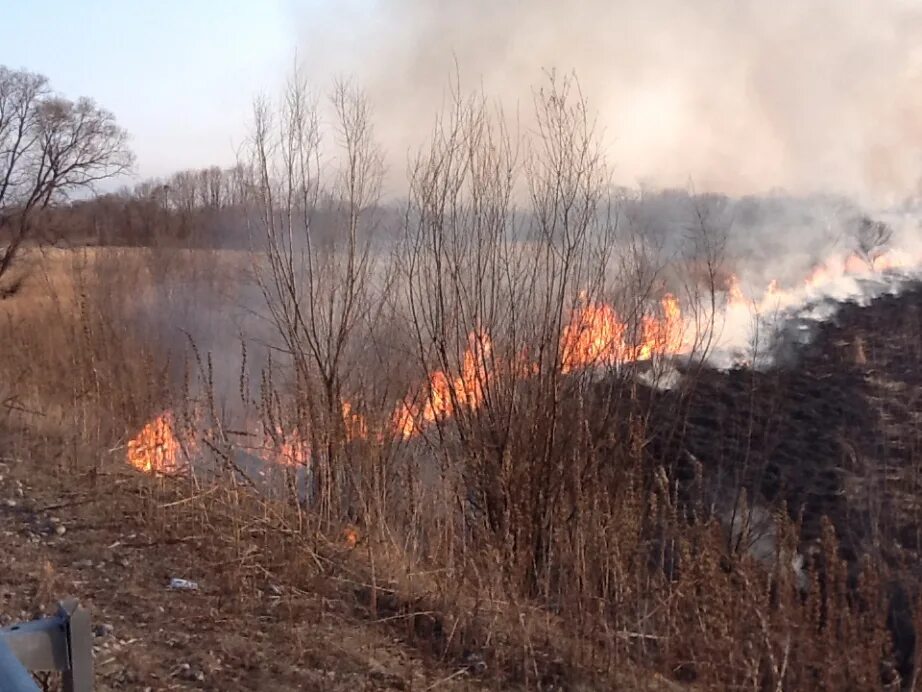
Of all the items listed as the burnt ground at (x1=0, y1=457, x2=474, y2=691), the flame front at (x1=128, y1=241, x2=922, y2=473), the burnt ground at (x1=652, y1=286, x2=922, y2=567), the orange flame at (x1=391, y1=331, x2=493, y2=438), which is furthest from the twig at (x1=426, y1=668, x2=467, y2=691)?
the burnt ground at (x1=652, y1=286, x2=922, y2=567)

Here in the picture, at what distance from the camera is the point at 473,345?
6.75m

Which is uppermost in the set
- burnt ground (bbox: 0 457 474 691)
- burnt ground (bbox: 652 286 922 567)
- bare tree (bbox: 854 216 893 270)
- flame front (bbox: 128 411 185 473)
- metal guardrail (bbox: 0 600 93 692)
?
bare tree (bbox: 854 216 893 270)

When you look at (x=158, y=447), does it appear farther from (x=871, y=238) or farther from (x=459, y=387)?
(x=871, y=238)

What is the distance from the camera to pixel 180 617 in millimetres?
4250

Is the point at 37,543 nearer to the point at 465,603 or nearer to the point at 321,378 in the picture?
the point at 465,603

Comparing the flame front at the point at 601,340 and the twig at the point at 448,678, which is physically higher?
the flame front at the point at 601,340

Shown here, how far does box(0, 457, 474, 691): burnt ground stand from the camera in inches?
147

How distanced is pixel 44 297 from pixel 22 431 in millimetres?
5390

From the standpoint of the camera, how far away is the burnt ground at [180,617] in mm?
3740

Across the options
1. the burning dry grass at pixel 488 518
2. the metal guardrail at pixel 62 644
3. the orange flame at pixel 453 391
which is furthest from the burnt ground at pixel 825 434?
the metal guardrail at pixel 62 644

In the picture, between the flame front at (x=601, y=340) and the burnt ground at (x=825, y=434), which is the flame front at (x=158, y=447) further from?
the burnt ground at (x=825, y=434)

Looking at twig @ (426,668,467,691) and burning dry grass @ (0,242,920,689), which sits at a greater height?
burning dry grass @ (0,242,920,689)

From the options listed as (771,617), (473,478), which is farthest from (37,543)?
(771,617)

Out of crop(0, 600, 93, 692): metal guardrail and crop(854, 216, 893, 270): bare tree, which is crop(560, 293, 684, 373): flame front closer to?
crop(0, 600, 93, 692): metal guardrail
